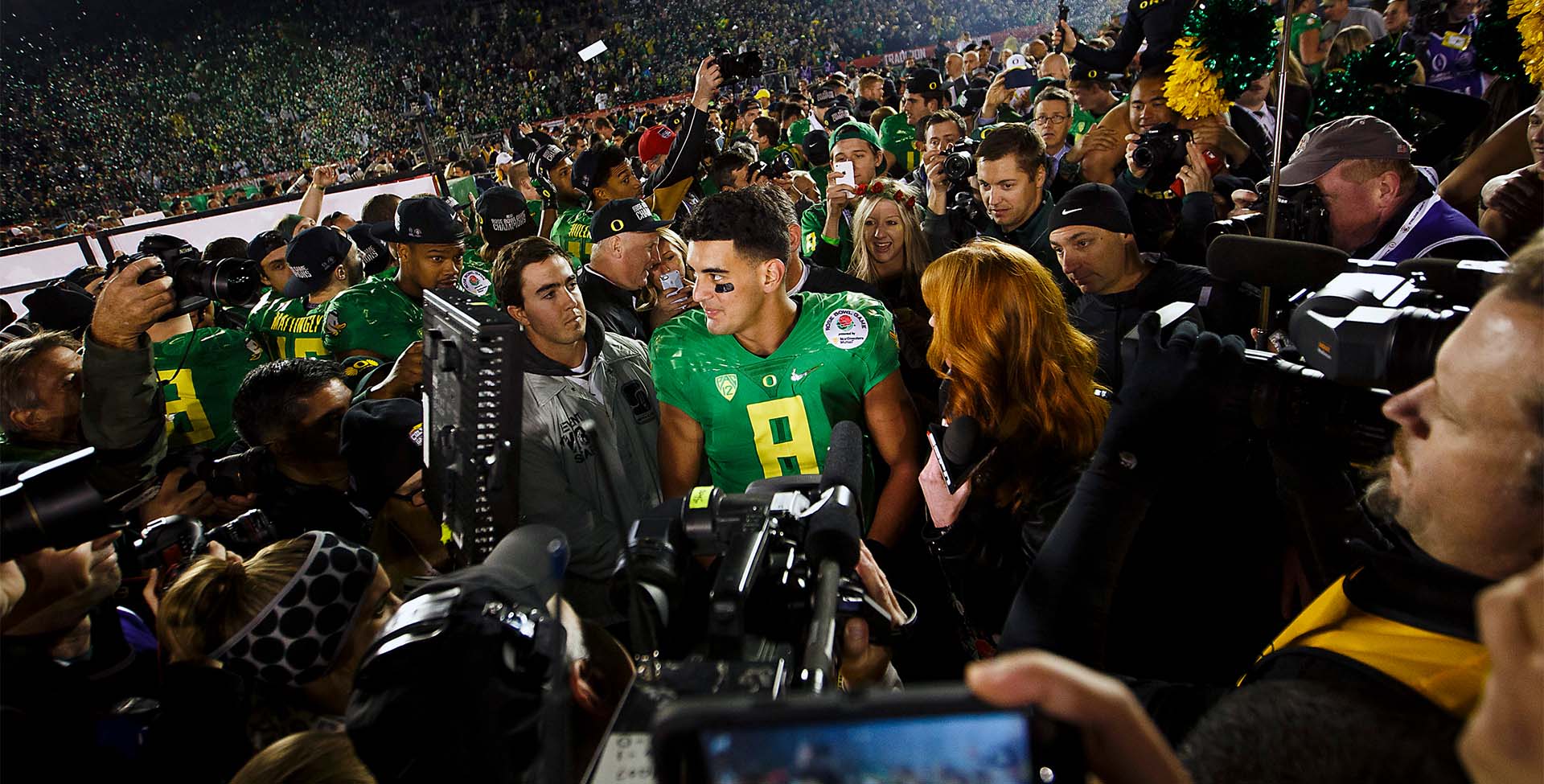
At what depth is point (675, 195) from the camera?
5.69 meters

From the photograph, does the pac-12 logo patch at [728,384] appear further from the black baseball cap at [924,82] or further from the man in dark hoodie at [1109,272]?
the black baseball cap at [924,82]

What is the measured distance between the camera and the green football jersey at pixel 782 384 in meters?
2.60

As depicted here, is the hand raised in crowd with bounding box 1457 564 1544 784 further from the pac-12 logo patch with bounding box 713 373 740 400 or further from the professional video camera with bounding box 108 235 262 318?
the professional video camera with bounding box 108 235 262 318

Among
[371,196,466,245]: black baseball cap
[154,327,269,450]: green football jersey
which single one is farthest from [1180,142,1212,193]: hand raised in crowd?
[154,327,269,450]: green football jersey

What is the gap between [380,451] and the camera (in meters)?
2.41

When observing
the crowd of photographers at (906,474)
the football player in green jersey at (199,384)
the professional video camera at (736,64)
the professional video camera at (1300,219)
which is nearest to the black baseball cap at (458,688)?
the crowd of photographers at (906,474)

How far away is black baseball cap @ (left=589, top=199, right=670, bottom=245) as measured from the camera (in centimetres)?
405

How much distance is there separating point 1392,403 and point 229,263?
3935 mm

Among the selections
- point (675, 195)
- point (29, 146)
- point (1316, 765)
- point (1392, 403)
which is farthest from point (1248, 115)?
point (29, 146)

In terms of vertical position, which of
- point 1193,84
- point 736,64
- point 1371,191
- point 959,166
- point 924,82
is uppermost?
point 736,64

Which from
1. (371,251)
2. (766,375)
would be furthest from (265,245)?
(766,375)

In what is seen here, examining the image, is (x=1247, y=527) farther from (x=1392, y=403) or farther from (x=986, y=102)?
(x=986, y=102)

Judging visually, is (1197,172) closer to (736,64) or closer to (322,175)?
(736,64)

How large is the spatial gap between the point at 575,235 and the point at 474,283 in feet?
3.79
